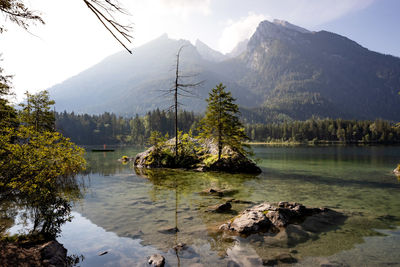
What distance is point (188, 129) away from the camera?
148 m

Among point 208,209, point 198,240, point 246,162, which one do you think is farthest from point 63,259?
point 246,162

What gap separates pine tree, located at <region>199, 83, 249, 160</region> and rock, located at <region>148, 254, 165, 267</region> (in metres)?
23.2

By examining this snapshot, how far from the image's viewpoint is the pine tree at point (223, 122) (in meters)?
29.3

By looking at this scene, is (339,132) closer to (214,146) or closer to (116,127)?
(214,146)

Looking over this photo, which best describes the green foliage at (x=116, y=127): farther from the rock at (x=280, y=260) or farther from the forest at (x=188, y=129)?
the rock at (x=280, y=260)

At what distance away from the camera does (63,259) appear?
681cm

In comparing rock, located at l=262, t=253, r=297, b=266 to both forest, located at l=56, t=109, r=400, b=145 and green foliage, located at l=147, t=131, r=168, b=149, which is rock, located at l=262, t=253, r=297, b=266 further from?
forest, located at l=56, t=109, r=400, b=145

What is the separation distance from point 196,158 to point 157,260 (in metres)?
26.9

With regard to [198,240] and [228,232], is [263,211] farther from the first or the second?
[198,240]

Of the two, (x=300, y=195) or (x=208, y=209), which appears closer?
(x=208, y=209)

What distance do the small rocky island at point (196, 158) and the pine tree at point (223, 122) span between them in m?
1.60

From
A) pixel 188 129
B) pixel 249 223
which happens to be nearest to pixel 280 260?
pixel 249 223

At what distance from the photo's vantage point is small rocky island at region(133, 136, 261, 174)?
2995 cm

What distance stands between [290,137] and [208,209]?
552 ft
